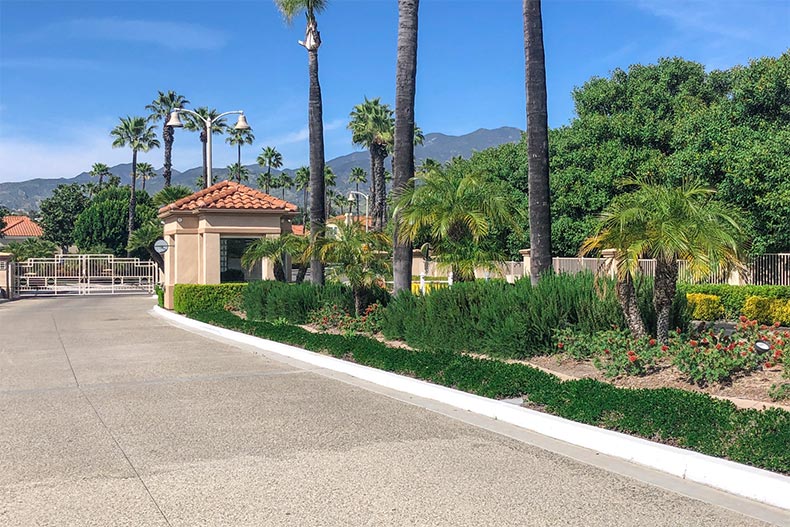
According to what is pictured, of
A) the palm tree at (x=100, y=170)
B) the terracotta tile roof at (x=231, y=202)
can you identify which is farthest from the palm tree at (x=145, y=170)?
the terracotta tile roof at (x=231, y=202)

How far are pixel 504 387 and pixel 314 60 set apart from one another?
56.2 ft

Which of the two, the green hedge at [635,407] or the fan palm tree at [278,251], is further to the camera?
the fan palm tree at [278,251]

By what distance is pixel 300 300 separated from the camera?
20016 mm

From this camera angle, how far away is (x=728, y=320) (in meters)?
23.8

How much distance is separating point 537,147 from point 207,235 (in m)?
16.2

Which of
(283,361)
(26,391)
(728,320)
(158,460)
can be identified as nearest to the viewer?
(158,460)

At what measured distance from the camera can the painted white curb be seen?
5.92m

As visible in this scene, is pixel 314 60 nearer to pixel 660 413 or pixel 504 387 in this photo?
pixel 504 387

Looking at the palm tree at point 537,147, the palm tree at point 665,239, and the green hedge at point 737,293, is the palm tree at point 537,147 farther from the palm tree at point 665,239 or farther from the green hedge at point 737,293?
the green hedge at point 737,293

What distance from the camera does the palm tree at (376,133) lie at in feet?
197

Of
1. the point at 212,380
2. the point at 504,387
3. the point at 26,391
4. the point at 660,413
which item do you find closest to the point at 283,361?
the point at 212,380

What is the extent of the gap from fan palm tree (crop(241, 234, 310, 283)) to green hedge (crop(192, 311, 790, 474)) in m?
12.4

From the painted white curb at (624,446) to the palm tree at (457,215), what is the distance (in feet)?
16.1

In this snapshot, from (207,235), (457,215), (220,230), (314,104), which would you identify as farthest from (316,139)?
(457,215)
